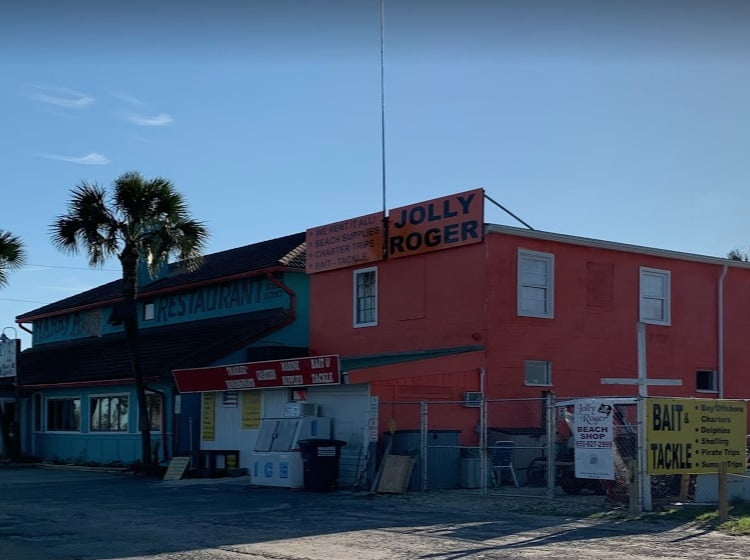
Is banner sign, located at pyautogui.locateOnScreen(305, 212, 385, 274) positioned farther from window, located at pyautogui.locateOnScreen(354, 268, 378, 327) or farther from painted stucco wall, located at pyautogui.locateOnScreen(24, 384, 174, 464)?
painted stucco wall, located at pyautogui.locateOnScreen(24, 384, 174, 464)

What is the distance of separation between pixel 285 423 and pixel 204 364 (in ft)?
17.1

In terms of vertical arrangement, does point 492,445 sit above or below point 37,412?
above

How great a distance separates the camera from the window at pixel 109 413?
106 feet

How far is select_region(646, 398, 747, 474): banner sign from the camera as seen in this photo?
55.3 feet

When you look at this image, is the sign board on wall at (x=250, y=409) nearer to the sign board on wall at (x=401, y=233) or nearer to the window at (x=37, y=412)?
the sign board on wall at (x=401, y=233)

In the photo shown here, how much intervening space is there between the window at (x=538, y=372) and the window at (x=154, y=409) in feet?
37.5

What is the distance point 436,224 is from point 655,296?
645cm

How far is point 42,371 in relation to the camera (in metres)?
38.2

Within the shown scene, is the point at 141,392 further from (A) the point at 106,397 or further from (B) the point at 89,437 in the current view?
(B) the point at 89,437

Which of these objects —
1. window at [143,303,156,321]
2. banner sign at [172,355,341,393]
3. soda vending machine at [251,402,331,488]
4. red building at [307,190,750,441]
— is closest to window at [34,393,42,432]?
window at [143,303,156,321]

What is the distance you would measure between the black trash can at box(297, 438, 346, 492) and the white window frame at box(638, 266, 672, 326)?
915cm

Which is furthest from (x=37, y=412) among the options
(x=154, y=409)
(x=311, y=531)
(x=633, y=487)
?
(x=633, y=487)

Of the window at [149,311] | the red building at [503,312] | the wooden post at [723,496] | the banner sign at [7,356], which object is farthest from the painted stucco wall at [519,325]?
the banner sign at [7,356]

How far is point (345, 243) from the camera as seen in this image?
28203 mm
